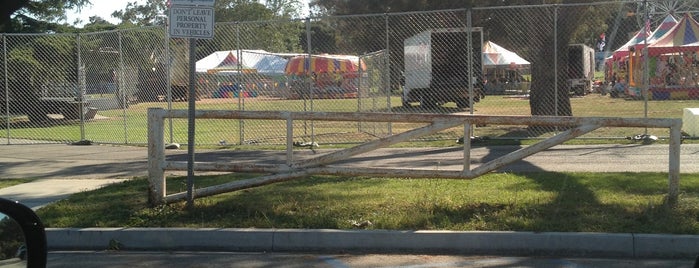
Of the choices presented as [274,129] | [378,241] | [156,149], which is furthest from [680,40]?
[156,149]

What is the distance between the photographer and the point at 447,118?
8.04 metres

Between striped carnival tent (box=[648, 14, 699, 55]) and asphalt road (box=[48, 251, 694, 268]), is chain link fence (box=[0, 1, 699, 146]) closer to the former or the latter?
striped carnival tent (box=[648, 14, 699, 55])

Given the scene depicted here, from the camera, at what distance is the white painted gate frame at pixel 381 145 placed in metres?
7.84

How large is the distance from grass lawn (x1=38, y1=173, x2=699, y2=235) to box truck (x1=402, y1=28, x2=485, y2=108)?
13.1 meters

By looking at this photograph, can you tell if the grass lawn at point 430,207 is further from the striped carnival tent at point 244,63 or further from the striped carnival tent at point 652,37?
the striped carnival tent at point 652,37

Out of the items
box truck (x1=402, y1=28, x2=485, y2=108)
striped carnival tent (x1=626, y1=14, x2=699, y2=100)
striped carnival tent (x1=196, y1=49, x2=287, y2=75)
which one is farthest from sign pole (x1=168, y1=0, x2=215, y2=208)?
striped carnival tent (x1=626, y1=14, x2=699, y2=100)

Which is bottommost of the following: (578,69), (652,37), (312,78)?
(312,78)

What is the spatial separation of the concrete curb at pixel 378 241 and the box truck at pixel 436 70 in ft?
49.8

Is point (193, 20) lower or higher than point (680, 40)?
lower

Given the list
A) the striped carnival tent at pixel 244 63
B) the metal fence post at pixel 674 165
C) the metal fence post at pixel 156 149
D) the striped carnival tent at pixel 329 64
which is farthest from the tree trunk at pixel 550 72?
the metal fence post at pixel 156 149

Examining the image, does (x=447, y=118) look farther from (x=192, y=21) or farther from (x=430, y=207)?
(x=192, y=21)

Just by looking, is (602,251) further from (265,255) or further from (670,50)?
(670,50)

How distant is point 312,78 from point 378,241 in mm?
8148

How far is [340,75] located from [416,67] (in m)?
7.03
